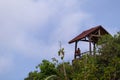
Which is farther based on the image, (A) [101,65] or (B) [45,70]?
(B) [45,70]

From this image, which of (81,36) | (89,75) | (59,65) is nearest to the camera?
(89,75)

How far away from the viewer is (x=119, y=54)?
26328mm

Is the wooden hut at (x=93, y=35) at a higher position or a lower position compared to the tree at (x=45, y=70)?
higher

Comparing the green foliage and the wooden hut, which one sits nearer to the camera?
the green foliage

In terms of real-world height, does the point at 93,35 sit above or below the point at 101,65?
above

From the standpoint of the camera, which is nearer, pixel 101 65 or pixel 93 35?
pixel 101 65

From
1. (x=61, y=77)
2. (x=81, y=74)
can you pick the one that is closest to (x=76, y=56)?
(x=61, y=77)

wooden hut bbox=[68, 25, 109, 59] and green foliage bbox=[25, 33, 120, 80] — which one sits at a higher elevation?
wooden hut bbox=[68, 25, 109, 59]

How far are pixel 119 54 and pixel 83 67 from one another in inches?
104

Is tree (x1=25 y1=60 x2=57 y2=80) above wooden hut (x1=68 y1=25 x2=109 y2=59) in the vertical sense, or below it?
below

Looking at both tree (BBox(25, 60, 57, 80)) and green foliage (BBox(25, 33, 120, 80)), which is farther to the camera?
tree (BBox(25, 60, 57, 80))

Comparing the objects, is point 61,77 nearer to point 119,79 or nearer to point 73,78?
point 73,78

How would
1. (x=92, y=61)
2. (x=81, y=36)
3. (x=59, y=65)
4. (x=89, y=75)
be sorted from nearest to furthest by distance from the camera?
(x=89, y=75) → (x=92, y=61) → (x=59, y=65) → (x=81, y=36)

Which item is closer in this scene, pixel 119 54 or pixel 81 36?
pixel 119 54
